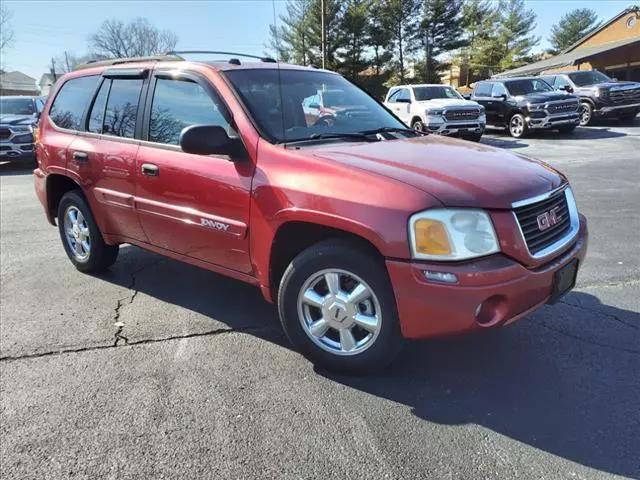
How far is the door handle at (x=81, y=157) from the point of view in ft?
14.5

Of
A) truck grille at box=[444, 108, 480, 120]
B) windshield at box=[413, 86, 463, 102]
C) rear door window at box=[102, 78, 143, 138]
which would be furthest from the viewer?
windshield at box=[413, 86, 463, 102]

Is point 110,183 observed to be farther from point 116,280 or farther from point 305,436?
point 305,436

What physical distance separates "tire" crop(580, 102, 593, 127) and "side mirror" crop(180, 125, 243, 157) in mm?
19579

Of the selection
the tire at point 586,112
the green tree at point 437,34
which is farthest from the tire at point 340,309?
the green tree at point 437,34

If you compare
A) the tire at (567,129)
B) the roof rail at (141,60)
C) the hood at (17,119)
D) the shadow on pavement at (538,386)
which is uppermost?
the roof rail at (141,60)

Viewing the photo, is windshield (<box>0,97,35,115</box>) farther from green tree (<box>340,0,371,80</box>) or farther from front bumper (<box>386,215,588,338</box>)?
green tree (<box>340,0,371,80</box>)

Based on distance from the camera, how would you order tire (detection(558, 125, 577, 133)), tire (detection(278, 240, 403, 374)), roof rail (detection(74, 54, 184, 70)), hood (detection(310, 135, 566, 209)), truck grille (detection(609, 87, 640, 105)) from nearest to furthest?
Result: hood (detection(310, 135, 566, 209)), tire (detection(278, 240, 403, 374)), roof rail (detection(74, 54, 184, 70)), tire (detection(558, 125, 577, 133)), truck grille (detection(609, 87, 640, 105))

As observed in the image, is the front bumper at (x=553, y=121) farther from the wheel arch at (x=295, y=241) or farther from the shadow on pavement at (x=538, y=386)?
the wheel arch at (x=295, y=241)

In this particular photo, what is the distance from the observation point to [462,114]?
51.0 ft

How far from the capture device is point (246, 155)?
3246mm

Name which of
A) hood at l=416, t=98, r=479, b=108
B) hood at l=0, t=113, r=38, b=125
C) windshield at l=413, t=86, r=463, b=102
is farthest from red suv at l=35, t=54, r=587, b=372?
windshield at l=413, t=86, r=463, b=102

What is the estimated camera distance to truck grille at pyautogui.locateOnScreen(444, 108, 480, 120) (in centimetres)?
1534

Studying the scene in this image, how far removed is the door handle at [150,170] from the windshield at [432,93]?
13928mm

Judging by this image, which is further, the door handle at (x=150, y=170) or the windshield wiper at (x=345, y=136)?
the door handle at (x=150, y=170)
